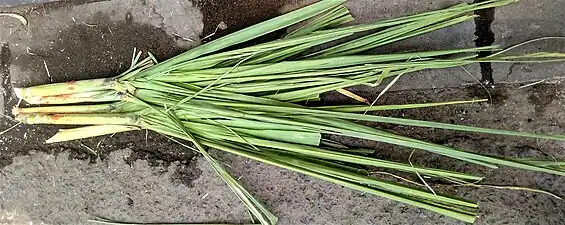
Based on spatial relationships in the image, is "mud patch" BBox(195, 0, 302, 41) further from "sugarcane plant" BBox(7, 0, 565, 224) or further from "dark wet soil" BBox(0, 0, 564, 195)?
"sugarcane plant" BBox(7, 0, 565, 224)

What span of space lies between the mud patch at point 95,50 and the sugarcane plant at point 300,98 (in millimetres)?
111

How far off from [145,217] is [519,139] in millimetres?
1036

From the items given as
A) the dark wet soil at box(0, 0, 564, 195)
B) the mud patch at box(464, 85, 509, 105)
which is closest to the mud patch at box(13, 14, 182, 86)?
the dark wet soil at box(0, 0, 564, 195)

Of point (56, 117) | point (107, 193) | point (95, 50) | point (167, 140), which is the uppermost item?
point (95, 50)

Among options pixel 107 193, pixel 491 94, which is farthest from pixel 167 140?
pixel 491 94

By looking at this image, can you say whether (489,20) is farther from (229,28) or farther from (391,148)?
(229,28)

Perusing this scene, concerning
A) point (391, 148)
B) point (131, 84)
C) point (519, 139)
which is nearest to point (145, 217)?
point (131, 84)

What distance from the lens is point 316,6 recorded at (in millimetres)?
1471

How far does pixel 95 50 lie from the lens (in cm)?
173

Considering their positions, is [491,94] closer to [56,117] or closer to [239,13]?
[239,13]

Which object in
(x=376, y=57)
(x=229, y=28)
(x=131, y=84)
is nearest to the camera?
(x=376, y=57)

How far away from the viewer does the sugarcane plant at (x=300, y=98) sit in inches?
55.9

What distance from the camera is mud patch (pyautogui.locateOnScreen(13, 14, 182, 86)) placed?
1712mm

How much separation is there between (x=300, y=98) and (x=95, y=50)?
630mm
